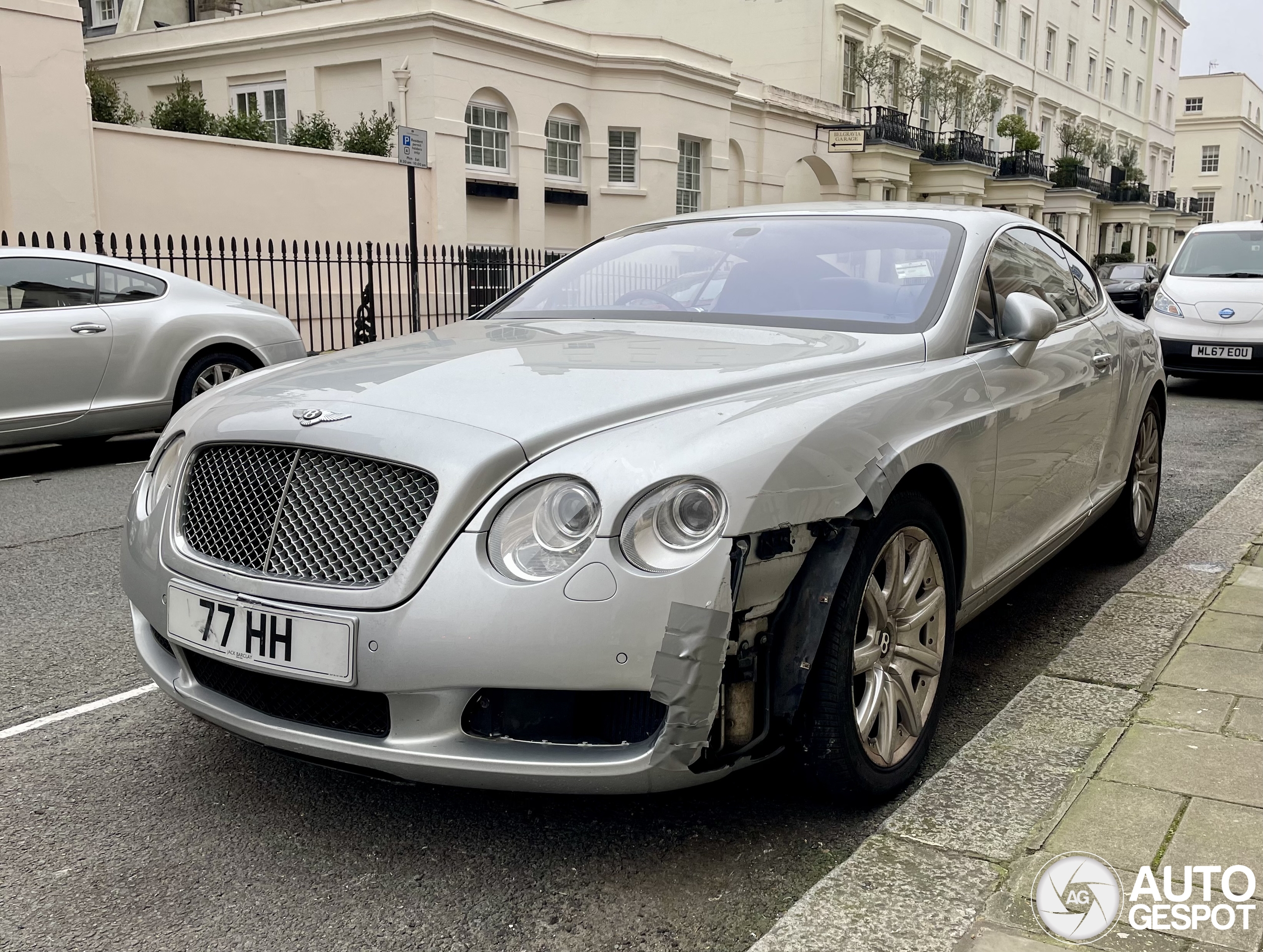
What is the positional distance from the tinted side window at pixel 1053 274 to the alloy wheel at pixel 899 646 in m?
1.71

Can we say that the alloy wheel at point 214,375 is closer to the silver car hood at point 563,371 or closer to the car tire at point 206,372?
the car tire at point 206,372

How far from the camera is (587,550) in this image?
7.61 ft

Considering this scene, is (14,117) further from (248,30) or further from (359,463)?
(359,463)

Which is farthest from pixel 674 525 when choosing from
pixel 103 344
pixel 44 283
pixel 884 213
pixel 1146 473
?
pixel 44 283

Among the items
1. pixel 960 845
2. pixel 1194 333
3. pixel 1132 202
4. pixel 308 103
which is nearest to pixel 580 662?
pixel 960 845

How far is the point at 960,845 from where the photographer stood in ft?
8.60

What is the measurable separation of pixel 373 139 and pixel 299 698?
65.0 feet

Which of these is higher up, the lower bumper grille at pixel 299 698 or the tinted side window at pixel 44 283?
the tinted side window at pixel 44 283

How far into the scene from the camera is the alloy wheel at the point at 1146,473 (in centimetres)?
527

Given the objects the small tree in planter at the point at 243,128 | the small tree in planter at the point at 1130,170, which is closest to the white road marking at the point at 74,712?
the small tree in planter at the point at 243,128

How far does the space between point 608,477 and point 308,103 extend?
909 inches

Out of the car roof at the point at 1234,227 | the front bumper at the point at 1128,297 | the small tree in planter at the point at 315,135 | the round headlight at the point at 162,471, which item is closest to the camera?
the round headlight at the point at 162,471

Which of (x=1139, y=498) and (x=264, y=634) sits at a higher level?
(x=264, y=634)

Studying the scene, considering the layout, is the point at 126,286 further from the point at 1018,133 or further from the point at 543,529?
the point at 1018,133
